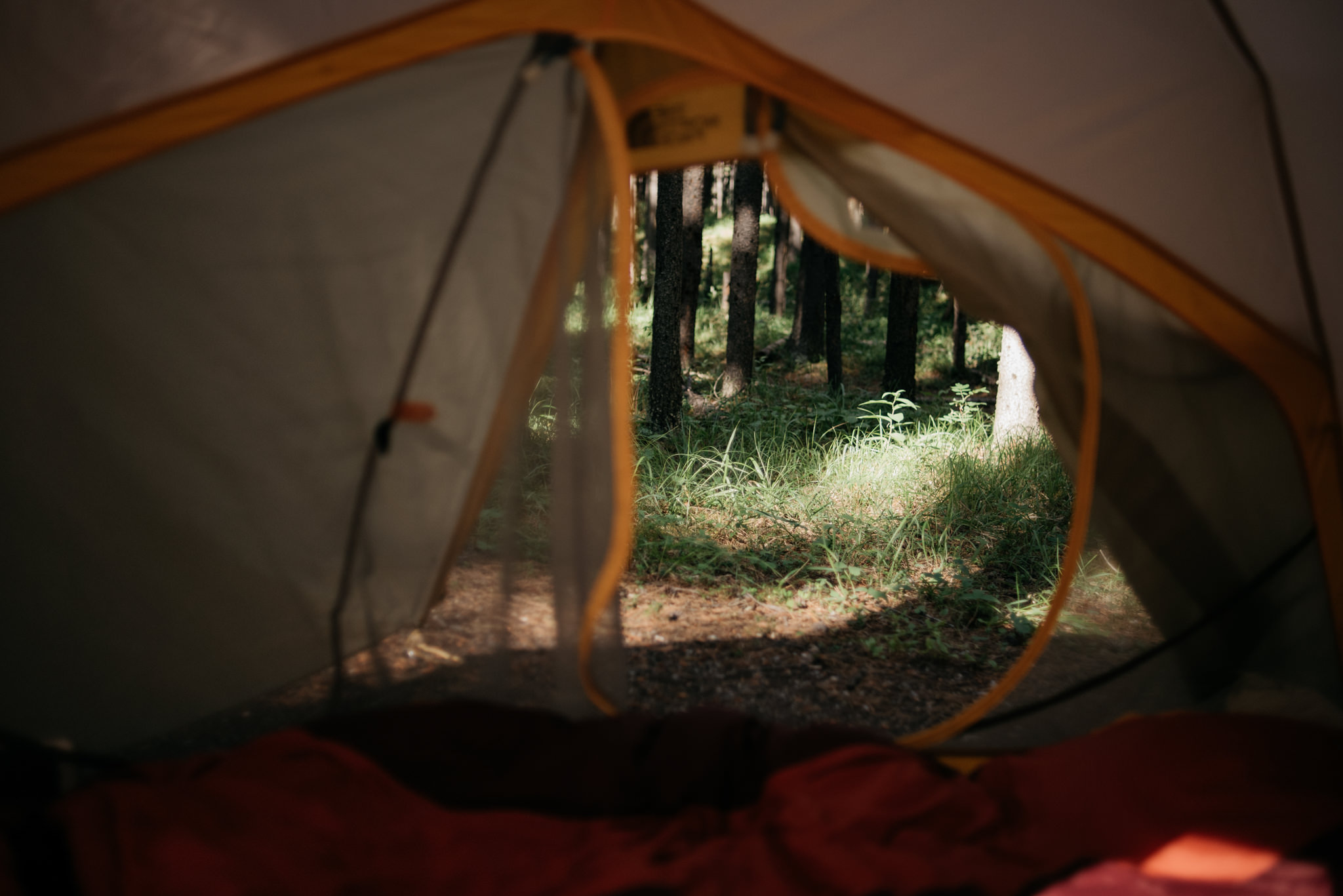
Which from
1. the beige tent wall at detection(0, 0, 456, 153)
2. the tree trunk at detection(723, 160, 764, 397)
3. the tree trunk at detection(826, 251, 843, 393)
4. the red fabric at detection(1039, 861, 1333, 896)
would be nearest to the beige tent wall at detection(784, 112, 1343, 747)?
the red fabric at detection(1039, 861, 1333, 896)

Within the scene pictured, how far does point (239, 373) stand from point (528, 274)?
0.63 metres

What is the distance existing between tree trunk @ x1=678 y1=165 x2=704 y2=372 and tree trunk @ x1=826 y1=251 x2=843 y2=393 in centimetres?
126

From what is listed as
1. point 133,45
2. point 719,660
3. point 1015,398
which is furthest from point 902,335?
point 133,45

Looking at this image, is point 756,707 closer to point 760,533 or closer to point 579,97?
point 760,533

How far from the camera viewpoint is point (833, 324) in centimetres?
754

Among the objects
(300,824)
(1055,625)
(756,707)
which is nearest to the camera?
(300,824)

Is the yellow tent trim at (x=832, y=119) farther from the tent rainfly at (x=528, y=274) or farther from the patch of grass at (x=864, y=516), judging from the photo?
the patch of grass at (x=864, y=516)

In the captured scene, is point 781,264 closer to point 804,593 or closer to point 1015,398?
point 1015,398

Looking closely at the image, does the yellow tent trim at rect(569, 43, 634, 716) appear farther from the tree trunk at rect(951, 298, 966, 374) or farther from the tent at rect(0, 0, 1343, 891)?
the tree trunk at rect(951, 298, 966, 374)

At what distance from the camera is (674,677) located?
2.58 m

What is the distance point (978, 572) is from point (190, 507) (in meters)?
2.84

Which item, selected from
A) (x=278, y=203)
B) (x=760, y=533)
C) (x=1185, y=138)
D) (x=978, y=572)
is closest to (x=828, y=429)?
(x=760, y=533)

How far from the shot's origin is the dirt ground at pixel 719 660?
1867 mm

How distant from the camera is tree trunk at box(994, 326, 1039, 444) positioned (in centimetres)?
437
